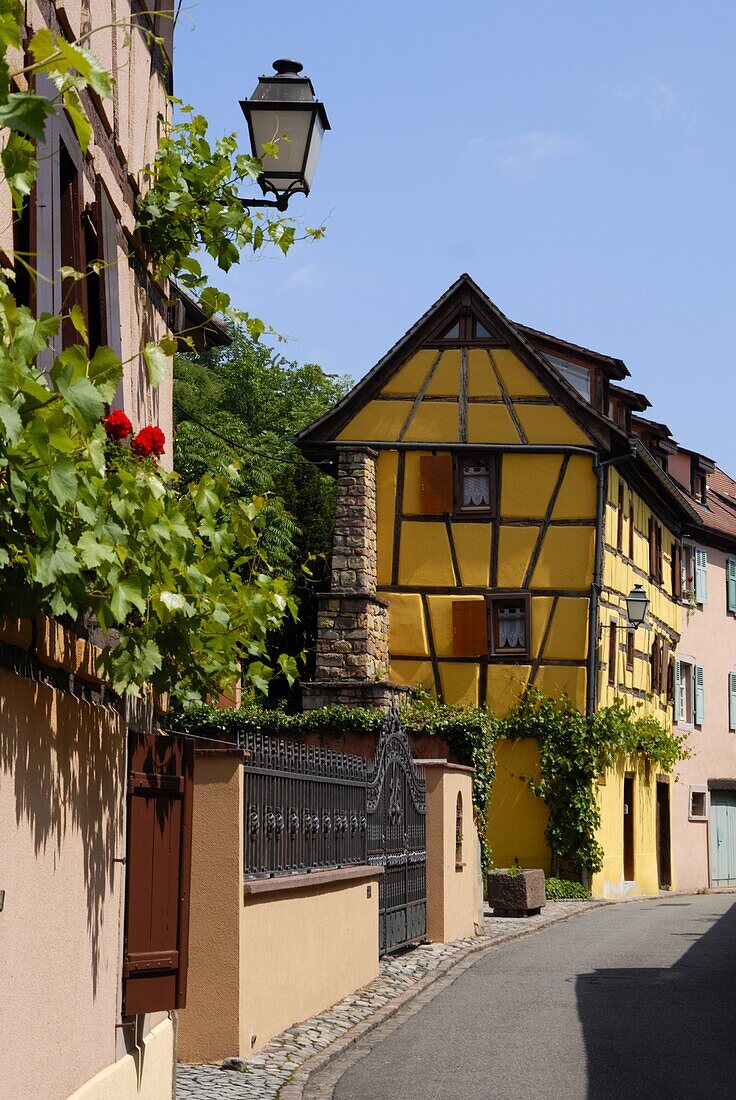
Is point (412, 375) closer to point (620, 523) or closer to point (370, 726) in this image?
point (620, 523)

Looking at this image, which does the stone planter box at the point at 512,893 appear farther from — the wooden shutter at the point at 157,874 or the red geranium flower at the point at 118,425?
the red geranium flower at the point at 118,425

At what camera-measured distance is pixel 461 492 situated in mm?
26422

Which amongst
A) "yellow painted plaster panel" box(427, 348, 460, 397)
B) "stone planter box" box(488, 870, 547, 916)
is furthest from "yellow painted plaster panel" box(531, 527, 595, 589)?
"stone planter box" box(488, 870, 547, 916)

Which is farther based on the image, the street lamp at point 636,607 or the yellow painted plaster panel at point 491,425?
the yellow painted plaster panel at point 491,425

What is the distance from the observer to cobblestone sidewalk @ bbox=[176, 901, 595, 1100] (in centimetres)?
811

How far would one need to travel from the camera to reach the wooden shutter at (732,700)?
1517 inches

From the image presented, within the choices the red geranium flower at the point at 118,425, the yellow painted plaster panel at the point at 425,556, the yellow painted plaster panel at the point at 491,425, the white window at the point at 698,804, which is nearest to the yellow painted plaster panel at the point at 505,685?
the yellow painted plaster panel at the point at 425,556

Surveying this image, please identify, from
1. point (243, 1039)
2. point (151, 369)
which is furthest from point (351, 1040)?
point (151, 369)

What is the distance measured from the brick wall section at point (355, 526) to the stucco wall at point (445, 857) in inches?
347

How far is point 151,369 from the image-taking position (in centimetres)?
481

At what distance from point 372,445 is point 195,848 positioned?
17.9 metres

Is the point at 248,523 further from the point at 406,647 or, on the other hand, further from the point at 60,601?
the point at 406,647

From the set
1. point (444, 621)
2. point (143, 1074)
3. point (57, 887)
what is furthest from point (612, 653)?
point (57, 887)

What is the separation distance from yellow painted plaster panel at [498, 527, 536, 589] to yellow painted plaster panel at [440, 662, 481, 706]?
1.50 m
